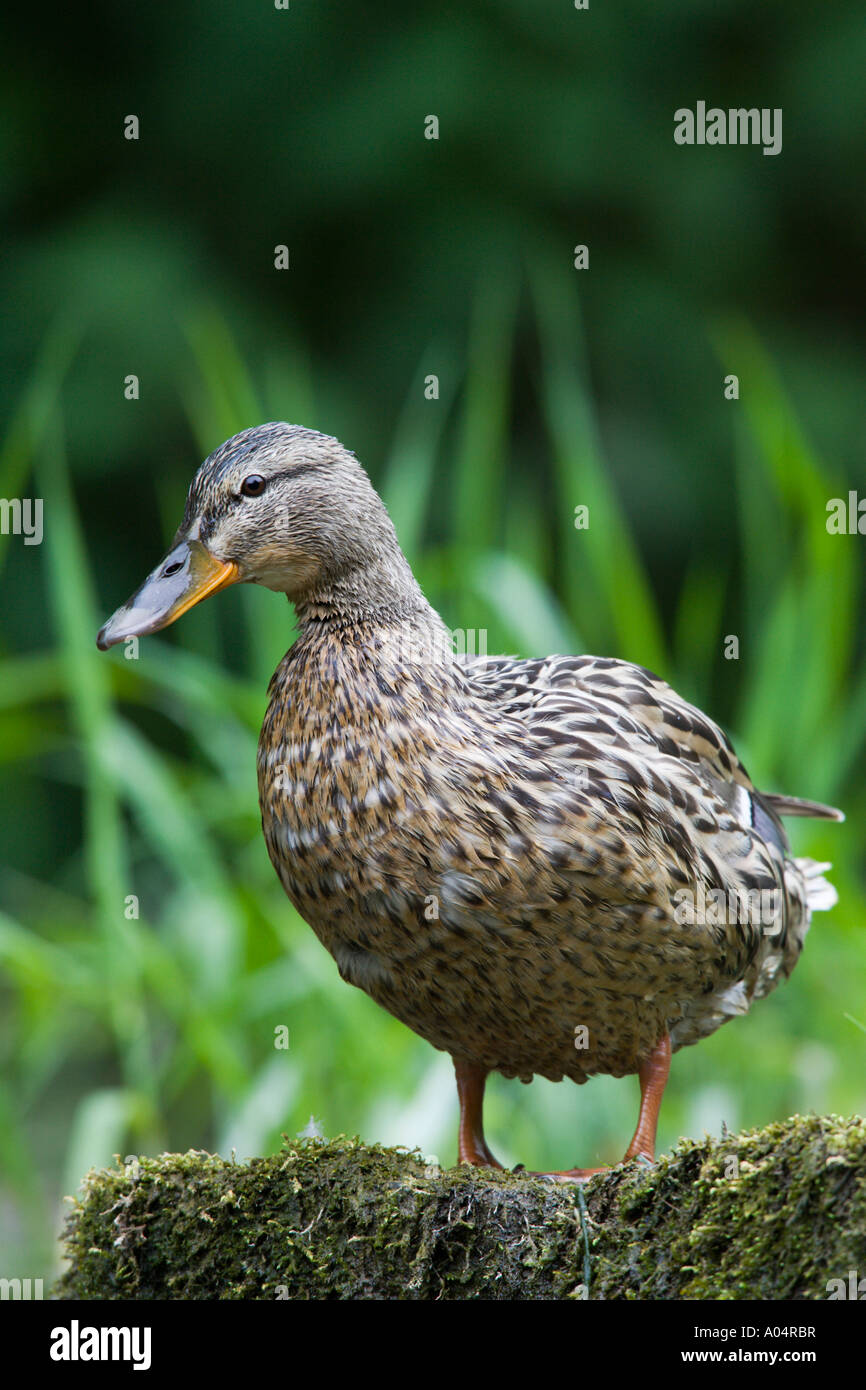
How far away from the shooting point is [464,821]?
248 cm

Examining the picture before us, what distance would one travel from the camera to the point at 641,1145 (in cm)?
268

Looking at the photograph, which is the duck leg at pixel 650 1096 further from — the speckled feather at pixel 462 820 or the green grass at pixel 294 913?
the green grass at pixel 294 913

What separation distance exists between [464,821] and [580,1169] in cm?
64

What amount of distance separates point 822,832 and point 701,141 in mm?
3359

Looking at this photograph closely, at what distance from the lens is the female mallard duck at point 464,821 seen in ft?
8.13

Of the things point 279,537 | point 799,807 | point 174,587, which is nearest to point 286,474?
point 279,537

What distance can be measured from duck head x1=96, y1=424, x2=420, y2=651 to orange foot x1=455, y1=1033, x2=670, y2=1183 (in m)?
0.91

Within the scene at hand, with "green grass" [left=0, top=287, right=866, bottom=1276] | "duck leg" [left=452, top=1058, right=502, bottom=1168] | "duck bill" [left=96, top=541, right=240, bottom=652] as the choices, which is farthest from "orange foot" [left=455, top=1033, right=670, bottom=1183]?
"duck bill" [left=96, top=541, right=240, bottom=652]

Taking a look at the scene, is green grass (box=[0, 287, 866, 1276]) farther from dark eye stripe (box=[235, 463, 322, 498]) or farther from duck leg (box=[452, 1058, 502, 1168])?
dark eye stripe (box=[235, 463, 322, 498])

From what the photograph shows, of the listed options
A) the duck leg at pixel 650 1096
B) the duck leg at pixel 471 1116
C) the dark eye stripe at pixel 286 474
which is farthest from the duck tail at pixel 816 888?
the dark eye stripe at pixel 286 474

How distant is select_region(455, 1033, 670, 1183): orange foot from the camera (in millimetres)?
2615

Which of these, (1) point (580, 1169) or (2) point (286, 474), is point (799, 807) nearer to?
(1) point (580, 1169)

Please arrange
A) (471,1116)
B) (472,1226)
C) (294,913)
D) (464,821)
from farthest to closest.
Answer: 1. (294,913)
2. (471,1116)
3. (464,821)
4. (472,1226)

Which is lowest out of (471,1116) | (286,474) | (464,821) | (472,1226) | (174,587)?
(472,1226)
